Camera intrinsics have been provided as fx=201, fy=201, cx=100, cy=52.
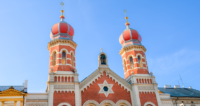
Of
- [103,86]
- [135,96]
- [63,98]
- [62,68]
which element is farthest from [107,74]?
[63,98]

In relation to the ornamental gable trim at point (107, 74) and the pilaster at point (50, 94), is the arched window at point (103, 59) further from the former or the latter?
the pilaster at point (50, 94)

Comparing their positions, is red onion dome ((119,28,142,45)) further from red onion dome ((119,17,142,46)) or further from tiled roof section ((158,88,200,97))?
tiled roof section ((158,88,200,97))

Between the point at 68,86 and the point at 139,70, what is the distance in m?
12.0

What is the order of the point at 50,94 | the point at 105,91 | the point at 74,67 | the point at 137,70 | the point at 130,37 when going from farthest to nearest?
the point at 130,37
the point at 137,70
the point at 74,67
the point at 105,91
the point at 50,94

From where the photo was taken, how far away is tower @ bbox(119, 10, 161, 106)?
30392 millimetres

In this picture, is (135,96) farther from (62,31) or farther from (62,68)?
(62,31)

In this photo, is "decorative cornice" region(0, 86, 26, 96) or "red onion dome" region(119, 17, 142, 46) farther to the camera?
"red onion dome" region(119, 17, 142, 46)

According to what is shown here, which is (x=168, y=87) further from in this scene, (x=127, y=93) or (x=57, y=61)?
(x=57, y=61)

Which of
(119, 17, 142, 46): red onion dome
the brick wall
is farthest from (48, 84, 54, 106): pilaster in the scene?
(119, 17, 142, 46): red onion dome

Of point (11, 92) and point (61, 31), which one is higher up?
point (61, 31)

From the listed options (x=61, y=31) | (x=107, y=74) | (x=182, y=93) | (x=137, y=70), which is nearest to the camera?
(x=107, y=74)

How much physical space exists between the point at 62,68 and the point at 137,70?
1211cm

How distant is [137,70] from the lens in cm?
3291

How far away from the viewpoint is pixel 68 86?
93.0 feet
